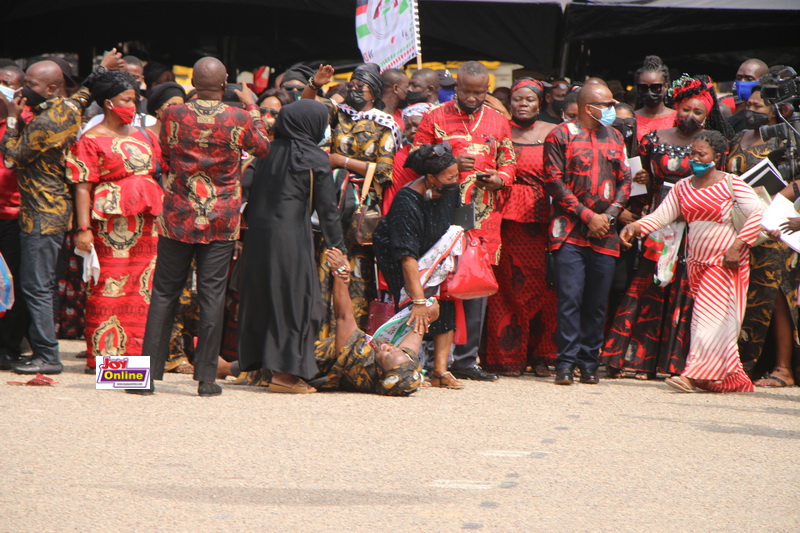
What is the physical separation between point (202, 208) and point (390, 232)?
1374mm

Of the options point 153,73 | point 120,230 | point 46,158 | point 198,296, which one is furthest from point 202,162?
point 153,73

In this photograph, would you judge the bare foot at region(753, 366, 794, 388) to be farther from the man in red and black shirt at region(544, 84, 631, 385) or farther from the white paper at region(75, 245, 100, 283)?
the white paper at region(75, 245, 100, 283)

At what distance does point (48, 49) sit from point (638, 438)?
9.68 m

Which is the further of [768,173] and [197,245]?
[768,173]

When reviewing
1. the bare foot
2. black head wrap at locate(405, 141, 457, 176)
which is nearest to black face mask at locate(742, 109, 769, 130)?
the bare foot

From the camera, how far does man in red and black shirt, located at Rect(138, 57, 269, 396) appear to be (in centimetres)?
696

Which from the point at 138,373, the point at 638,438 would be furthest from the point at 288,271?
the point at 638,438

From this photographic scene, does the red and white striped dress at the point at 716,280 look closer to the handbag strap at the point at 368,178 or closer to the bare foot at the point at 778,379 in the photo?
the bare foot at the point at 778,379

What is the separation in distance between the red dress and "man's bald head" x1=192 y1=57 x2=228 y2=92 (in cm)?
271

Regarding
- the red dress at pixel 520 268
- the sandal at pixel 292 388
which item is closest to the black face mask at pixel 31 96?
the sandal at pixel 292 388

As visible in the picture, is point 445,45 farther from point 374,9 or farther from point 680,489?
point 680,489

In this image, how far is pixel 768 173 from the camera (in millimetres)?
8227

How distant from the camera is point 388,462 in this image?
5273 mm

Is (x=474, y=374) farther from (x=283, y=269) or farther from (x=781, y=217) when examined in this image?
(x=781, y=217)
